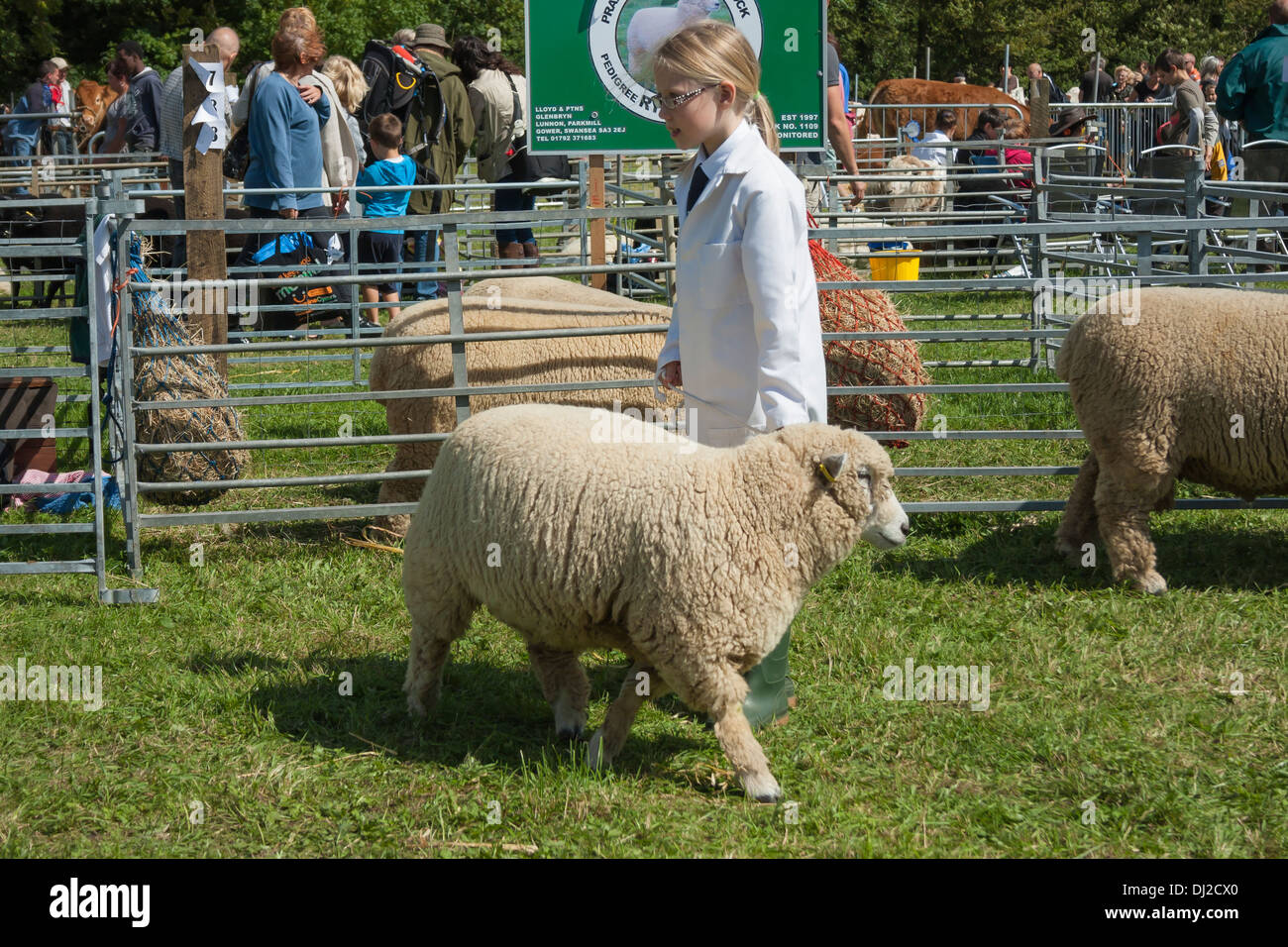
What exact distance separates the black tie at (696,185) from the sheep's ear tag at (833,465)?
88 centimetres

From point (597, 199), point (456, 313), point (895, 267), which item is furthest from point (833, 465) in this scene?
point (895, 267)

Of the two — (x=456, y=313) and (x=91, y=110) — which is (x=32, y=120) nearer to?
(x=91, y=110)

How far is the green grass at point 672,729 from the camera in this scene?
12.1ft

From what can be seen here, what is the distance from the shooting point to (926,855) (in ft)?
11.7

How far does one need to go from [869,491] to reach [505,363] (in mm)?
2883

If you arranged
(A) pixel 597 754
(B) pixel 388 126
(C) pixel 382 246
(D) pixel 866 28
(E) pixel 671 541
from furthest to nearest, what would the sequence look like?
(D) pixel 866 28
(C) pixel 382 246
(B) pixel 388 126
(A) pixel 597 754
(E) pixel 671 541

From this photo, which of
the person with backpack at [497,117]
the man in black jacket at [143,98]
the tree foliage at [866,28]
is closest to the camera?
the person with backpack at [497,117]

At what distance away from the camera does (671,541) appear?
151 inches

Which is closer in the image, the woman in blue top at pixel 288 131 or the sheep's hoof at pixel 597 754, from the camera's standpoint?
the sheep's hoof at pixel 597 754

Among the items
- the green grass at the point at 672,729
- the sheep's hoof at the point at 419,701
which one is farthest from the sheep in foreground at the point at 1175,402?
the sheep's hoof at the point at 419,701

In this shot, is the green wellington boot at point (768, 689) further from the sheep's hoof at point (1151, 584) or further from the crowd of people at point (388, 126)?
the crowd of people at point (388, 126)

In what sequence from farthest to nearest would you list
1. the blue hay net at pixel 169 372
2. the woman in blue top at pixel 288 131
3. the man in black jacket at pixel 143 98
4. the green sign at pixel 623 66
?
1. the man in black jacket at pixel 143 98
2. the woman in blue top at pixel 288 131
3. the green sign at pixel 623 66
4. the blue hay net at pixel 169 372

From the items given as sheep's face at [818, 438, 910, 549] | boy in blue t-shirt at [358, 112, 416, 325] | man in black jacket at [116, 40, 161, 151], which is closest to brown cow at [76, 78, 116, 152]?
man in black jacket at [116, 40, 161, 151]

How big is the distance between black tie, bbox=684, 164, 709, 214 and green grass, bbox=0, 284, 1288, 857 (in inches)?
68.3
